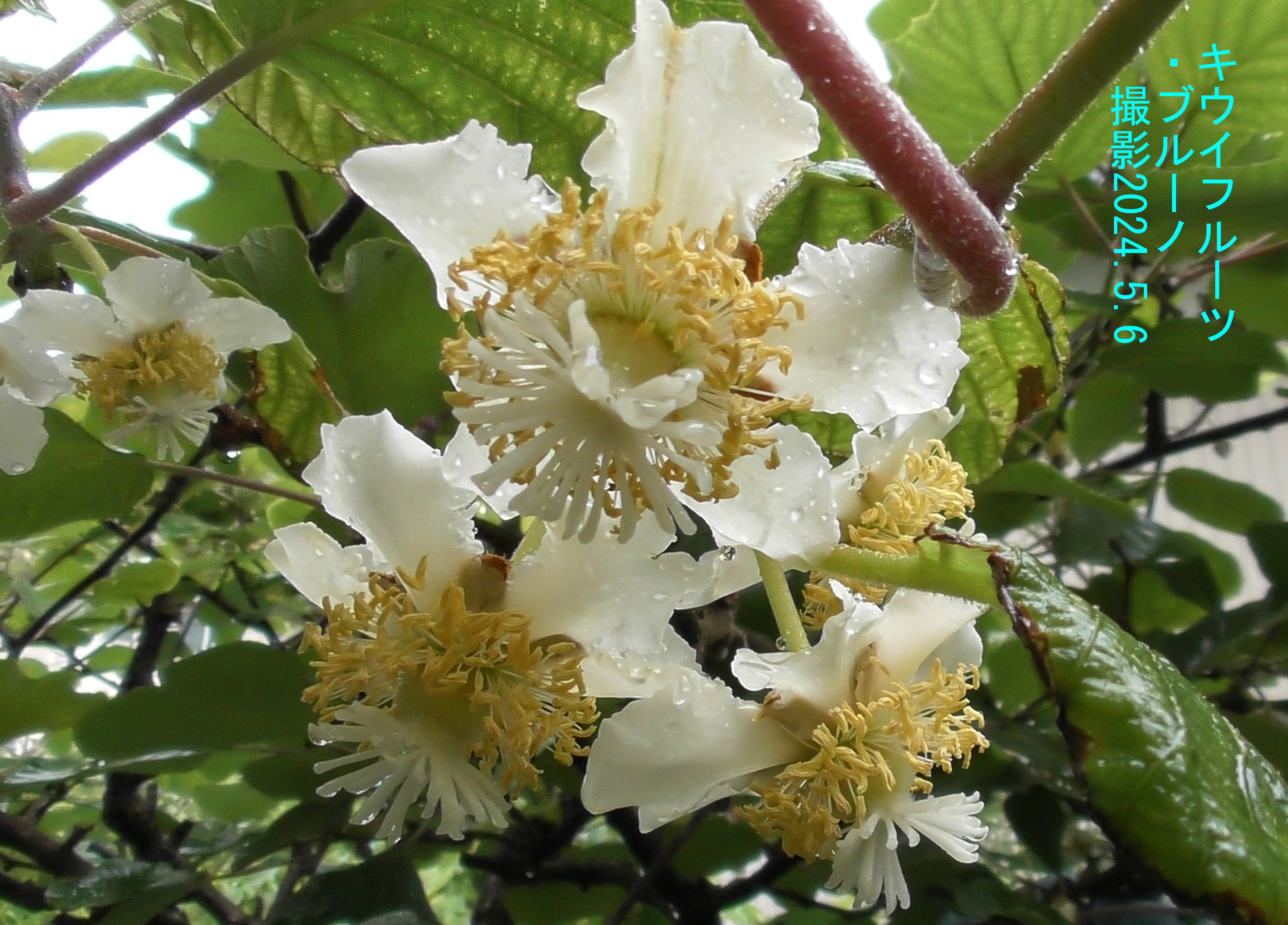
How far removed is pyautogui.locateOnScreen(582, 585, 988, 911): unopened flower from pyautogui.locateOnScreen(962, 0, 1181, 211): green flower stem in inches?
6.6

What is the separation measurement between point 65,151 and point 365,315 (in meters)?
0.46

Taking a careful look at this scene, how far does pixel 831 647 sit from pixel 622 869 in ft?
1.74

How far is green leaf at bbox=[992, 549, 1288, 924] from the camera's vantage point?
0.79 ft

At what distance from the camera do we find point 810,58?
23 cm

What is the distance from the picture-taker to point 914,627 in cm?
40

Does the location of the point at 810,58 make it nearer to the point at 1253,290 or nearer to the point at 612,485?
the point at 612,485

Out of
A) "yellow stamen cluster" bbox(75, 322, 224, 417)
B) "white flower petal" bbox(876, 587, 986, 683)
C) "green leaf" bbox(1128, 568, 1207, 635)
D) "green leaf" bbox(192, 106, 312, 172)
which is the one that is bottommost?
"white flower petal" bbox(876, 587, 986, 683)

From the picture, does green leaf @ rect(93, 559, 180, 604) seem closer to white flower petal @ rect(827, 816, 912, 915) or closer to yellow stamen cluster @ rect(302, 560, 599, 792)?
yellow stamen cluster @ rect(302, 560, 599, 792)

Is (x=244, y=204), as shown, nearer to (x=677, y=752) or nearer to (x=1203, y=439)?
(x=677, y=752)

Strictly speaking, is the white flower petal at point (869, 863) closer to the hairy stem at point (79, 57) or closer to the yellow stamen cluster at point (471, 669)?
the yellow stamen cluster at point (471, 669)

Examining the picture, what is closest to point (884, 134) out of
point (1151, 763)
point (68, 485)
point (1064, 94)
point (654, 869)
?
point (1064, 94)

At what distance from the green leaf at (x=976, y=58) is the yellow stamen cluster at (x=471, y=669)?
17.0 inches

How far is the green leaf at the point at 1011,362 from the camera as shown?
432 millimetres

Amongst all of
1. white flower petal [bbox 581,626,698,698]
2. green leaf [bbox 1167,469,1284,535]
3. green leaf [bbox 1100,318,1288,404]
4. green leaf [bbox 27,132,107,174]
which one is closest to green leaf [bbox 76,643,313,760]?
white flower petal [bbox 581,626,698,698]
